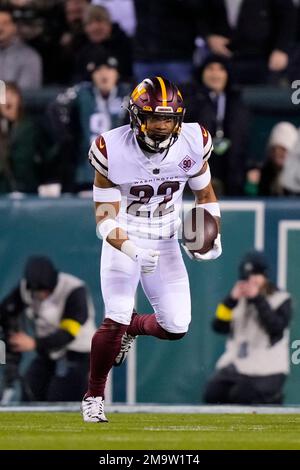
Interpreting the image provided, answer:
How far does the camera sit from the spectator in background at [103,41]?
1268 centimetres

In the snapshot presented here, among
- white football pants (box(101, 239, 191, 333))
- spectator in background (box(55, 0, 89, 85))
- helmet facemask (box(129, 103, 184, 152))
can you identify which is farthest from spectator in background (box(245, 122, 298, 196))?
helmet facemask (box(129, 103, 184, 152))

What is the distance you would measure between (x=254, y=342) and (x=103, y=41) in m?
3.10

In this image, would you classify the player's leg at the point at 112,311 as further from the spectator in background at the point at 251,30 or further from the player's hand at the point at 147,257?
the spectator in background at the point at 251,30

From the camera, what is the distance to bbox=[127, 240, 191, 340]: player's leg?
29.1 ft

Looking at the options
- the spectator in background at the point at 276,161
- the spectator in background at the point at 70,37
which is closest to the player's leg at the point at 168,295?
the spectator in background at the point at 276,161

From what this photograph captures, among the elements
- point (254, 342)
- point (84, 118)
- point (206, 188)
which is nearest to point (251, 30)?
point (84, 118)

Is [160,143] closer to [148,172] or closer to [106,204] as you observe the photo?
[148,172]

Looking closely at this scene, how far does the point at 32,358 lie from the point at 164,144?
3.11 meters

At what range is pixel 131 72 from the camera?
12.7 meters

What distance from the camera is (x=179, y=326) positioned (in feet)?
29.1

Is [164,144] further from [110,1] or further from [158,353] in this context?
[110,1]

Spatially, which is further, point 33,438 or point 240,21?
point 240,21

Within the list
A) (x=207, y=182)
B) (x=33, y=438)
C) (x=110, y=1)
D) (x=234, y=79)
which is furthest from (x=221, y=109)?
(x=33, y=438)

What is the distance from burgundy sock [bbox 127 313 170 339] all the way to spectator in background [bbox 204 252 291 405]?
2.15m
